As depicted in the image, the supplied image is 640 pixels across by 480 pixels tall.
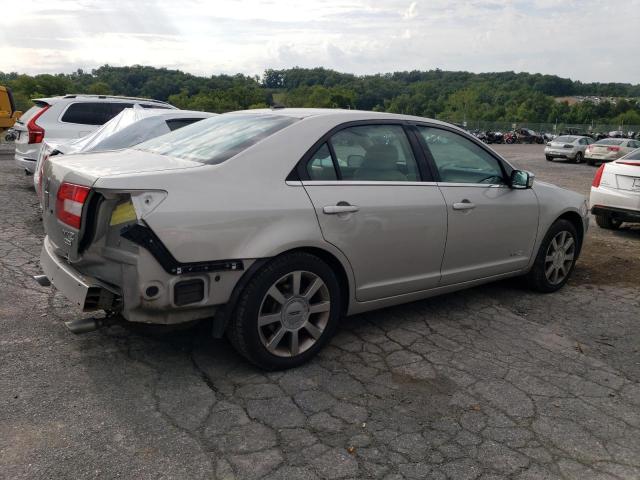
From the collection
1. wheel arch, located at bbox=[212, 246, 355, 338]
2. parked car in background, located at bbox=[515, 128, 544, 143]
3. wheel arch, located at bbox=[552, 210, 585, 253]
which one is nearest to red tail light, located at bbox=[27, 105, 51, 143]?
wheel arch, located at bbox=[212, 246, 355, 338]

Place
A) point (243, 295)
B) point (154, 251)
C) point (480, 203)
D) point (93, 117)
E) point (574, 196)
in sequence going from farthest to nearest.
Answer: point (93, 117) < point (574, 196) < point (480, 203) < point (243, 295) < point (154, 251)

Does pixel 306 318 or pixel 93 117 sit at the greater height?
pixel 93 117

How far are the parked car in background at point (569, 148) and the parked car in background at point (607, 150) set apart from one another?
0.76 m

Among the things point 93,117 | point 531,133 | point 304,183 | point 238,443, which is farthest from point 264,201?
point 531,133

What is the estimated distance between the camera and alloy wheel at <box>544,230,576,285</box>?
5055 millimetres

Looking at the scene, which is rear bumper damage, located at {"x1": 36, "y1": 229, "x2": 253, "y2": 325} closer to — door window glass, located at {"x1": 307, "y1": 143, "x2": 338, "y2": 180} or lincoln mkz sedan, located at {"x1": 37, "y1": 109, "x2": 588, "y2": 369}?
lincoln mkz sedan, located at {"x1": 37, "y1": 109, "x2": 588, "y2": 369}

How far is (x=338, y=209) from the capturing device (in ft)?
11.2

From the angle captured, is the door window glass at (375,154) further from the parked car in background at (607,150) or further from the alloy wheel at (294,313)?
the parked car in background at (607,150)

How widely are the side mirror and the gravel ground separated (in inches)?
42.2

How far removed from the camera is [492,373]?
136 inches

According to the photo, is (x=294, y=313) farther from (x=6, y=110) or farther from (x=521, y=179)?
(x=6, y=110)

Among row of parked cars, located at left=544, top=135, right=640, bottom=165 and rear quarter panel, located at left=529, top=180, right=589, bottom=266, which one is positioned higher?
rear quarter panel, located at left=529, top=180, right=589, bottom=266

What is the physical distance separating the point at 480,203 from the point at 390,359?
1486 millimetres

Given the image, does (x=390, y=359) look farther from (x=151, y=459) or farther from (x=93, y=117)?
(x=93, y=117)
